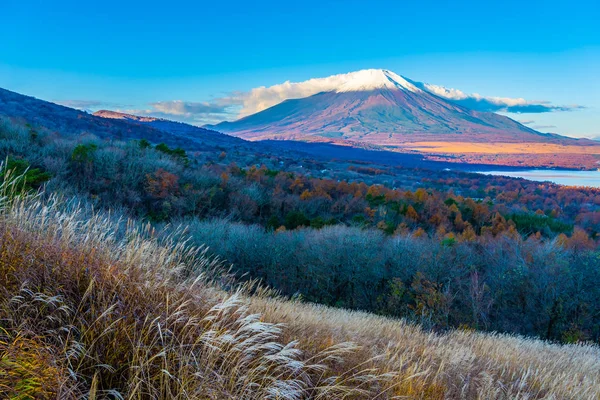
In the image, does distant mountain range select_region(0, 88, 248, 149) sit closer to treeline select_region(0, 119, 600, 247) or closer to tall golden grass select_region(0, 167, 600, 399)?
treeline select_region(0, 119, 600, 247)

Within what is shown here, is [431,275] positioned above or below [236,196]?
below

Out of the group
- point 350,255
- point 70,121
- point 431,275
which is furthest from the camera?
point 70,121

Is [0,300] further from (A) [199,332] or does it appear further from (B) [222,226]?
(B) [222,226]

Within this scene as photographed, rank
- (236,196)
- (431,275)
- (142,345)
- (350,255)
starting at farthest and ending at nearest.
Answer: (236,196) < (350,255) < (431,275) < (142,345)

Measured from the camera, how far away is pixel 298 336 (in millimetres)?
3945

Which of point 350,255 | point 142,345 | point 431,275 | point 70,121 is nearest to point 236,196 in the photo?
point 350,255

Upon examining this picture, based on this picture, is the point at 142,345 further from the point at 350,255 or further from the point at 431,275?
the point at 431,275

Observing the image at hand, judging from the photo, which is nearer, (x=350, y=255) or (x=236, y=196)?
(x=350, y=255)

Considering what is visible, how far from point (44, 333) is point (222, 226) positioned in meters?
25.1

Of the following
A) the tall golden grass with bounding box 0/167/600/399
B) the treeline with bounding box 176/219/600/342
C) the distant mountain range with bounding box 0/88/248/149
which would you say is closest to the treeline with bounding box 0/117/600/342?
the treeline with bounding box 176/219/600/342

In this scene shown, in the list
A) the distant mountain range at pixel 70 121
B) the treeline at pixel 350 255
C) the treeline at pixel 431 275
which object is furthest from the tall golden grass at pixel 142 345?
the distant mountain range at pixel 70 121

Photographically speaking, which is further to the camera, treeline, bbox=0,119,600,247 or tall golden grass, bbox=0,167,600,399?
treeline, bbox=0,119,600,247

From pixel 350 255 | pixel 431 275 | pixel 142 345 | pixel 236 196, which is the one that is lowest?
pixel 431 275

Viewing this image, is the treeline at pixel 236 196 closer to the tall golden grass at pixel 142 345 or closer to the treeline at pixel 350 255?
the treeline at pixel 350 255
